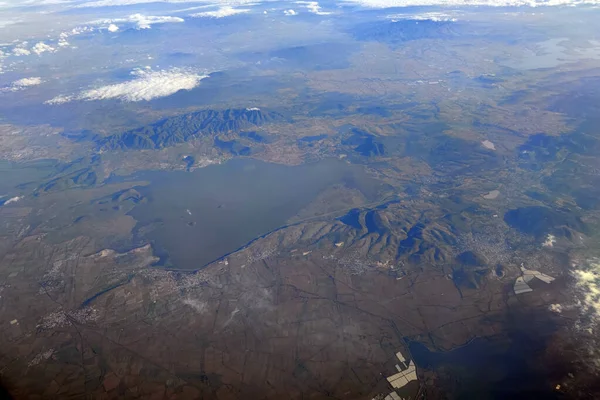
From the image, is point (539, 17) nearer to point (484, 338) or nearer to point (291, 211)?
point (291, 211)

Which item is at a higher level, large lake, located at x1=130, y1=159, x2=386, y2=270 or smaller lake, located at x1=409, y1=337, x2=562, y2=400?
smaller lake, located at x1=409, y1=337, x2=562, y2=400

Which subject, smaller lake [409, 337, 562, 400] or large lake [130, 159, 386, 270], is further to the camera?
large lake [130, 159, 386, 270]

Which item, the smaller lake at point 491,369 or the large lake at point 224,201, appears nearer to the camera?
the smaller lake at point 491,369

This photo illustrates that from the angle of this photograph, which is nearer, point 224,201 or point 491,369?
point 491,369

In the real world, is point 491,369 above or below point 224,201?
above

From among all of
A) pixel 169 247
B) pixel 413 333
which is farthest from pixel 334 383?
pixel 169 247

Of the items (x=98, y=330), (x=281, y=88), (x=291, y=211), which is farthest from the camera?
(x=281, y=88)

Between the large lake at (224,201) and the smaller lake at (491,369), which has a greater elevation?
the smaller lake at (491,369)

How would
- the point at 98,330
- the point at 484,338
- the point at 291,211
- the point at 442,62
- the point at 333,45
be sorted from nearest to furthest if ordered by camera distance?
the point at 484,338, the point at 98,330, the point at 291,211, the point at 442,62, the point at 333,45
